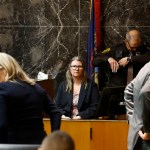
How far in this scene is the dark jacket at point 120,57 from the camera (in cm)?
649

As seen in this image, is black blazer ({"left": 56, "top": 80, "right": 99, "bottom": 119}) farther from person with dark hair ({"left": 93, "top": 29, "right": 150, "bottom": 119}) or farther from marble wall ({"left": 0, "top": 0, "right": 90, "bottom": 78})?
marble wall ({"left": 0, "top": 0, "right": 90, "bottom": 78})

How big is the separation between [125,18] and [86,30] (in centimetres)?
56

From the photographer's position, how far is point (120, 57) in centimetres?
668

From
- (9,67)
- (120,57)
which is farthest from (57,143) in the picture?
(120,57)

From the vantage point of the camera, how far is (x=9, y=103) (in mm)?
3543

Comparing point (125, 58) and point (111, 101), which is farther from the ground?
point (125, 58)

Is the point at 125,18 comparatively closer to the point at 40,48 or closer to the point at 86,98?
the point at 40,48

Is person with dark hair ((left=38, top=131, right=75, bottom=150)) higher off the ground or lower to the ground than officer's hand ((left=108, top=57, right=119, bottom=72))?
higher

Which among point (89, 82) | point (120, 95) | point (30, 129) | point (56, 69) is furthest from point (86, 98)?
point (30, 129)

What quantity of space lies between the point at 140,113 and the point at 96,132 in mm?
1707

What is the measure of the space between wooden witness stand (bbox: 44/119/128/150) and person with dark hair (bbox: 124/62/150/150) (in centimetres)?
147

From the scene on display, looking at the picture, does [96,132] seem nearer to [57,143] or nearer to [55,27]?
[55,27]

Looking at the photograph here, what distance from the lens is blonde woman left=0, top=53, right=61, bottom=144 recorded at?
11.6ft

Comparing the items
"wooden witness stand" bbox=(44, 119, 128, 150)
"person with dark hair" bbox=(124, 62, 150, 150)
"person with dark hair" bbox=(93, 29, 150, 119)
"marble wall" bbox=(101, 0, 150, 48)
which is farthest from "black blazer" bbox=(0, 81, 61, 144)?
"marble wall" bbox=(101, 0, 150, 48)
